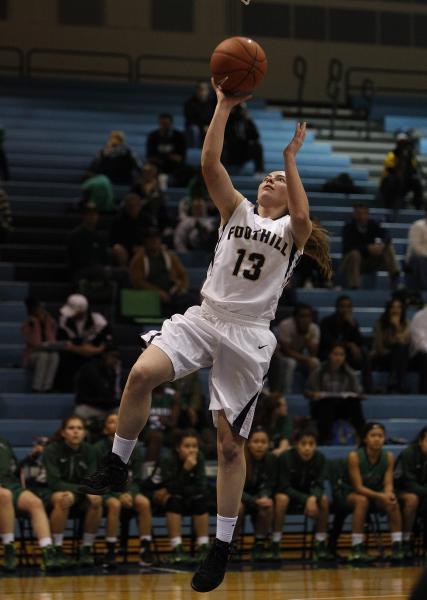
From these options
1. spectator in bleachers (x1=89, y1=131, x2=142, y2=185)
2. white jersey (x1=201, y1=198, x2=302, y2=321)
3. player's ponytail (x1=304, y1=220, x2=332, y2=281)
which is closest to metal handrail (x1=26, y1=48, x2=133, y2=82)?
spectator in bleachers (x1=89, y1=131, x2=142, y2=185)

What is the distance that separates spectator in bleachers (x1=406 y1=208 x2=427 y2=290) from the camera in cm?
1622

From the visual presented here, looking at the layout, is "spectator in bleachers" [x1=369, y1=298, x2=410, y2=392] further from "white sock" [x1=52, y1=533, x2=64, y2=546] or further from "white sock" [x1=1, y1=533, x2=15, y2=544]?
"white sock" [x1=1, y1=533, x2=15, y2=544]

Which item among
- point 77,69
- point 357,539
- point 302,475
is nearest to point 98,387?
point 302,475

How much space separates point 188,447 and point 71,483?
1.16 metres

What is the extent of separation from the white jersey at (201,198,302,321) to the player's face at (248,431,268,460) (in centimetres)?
495

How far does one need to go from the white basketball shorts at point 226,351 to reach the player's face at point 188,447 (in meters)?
4.58

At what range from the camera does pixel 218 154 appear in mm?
7090

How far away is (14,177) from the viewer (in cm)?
1850

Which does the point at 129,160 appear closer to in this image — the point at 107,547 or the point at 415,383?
the point at 415,383

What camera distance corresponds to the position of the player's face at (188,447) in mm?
11875

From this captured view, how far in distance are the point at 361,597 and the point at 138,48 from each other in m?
15.1

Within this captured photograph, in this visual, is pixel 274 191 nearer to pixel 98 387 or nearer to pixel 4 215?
pixel 98 387

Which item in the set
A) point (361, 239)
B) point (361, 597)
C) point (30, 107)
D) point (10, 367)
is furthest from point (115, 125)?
point (361, 597)

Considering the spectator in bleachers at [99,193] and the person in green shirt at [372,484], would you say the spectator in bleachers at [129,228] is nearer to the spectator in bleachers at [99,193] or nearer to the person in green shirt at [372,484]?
the spectator in bleachers at [99,193]
